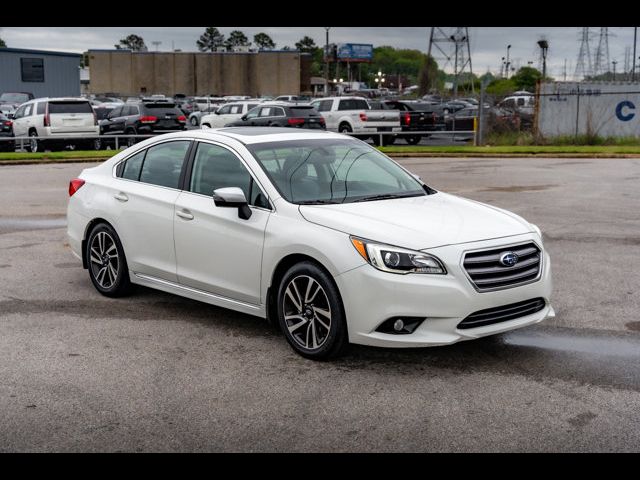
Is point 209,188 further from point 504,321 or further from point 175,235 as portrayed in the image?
point 504,321

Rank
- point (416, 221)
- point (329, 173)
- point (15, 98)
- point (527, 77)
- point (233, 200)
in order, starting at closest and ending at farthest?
point (416, 221) < point (233, 200) < point (329, 173) < point (15, 98) < point (527, 77)

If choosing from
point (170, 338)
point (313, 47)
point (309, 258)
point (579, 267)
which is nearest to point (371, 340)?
point (309, 258)

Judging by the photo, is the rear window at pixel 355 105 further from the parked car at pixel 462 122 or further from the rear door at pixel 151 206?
the rear door at pixel 151 206

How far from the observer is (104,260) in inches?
315

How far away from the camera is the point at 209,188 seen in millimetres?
7082

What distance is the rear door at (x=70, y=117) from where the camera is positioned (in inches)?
1129

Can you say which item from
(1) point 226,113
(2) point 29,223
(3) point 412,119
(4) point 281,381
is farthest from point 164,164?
(1) point 226,113

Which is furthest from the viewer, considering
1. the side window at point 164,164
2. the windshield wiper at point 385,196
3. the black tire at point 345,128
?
the black tire at point 345,128

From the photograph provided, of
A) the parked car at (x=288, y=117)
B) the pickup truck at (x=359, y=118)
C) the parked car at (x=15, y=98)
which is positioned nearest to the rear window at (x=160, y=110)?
the parked car at (x=288, y=117)

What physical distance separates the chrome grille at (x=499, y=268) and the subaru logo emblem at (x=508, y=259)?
1cm

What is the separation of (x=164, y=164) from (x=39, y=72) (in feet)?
225

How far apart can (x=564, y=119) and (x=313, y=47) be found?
16194 centimetres

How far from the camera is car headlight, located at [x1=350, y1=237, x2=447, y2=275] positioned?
5668mm

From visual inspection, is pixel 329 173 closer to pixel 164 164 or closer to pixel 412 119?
pixel 164 164
